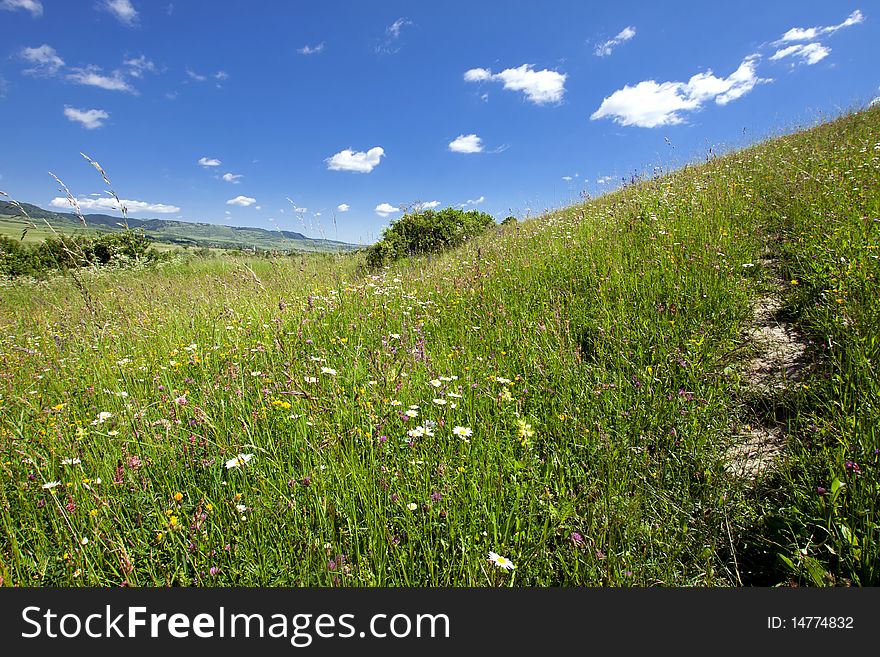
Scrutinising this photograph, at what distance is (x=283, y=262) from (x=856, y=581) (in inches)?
369

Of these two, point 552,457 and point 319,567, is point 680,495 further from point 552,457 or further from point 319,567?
point 319,567

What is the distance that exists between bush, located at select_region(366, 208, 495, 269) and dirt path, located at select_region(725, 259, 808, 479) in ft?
30.5

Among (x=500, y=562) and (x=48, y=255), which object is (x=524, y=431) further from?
(x=48, y=255)

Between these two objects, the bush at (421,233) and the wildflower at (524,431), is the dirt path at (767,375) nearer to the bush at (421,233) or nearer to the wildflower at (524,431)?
the wildflower at (524,431)

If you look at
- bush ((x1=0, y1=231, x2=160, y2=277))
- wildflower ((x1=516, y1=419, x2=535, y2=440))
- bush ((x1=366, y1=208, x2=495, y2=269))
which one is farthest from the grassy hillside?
bush ((x1=0, y1=231, x2=160, y2=277))

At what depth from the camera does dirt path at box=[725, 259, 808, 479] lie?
2061mm

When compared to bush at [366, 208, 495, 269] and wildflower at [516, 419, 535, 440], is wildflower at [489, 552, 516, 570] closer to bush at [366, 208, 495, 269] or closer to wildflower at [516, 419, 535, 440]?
wildflower at [516, 419, 535, 440]

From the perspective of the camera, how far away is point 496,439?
6.81 feet

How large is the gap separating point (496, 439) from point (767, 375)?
1954mm

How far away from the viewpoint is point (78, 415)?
2730 mm

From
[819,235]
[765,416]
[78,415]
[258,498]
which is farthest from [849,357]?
[78,415]

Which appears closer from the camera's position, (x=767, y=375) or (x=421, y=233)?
(x=767, y=375)

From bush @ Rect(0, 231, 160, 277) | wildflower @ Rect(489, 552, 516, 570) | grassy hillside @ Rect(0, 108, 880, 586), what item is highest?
bush @ Rect(0, 231, 160, 277)

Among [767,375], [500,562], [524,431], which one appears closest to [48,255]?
[524,431]
